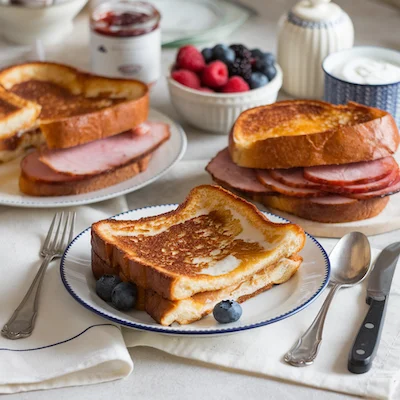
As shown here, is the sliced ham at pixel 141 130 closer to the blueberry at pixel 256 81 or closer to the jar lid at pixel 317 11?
the blueberry at pixel 256 81

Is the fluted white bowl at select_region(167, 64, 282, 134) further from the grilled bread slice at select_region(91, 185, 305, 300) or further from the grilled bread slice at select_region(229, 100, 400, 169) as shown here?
the grilled bread slice at select_region(91, 185, 305, 300)

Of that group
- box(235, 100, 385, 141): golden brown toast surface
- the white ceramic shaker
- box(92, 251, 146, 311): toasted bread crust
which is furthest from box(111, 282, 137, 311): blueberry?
the white ceramic shaker

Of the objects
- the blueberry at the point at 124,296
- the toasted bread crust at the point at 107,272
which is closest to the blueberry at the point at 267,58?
the toasted bread crust at the point at 107,272

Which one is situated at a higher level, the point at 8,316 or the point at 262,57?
the point at 262,57

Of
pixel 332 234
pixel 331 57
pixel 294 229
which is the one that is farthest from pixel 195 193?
pixel 331 57

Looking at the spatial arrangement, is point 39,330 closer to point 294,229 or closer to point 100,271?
point 100,271
